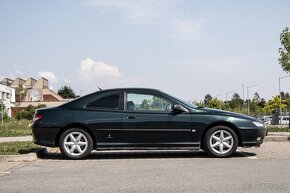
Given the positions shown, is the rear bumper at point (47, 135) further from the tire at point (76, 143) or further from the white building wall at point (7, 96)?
the white building wall at point (7, 96)

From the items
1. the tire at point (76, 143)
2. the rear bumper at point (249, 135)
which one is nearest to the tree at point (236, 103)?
the rear bumper at point (249, 135)

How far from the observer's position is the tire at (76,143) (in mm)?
9344

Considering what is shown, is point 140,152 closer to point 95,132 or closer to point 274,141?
point 95,132

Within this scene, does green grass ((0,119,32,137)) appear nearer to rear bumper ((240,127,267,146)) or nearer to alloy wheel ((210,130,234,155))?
alloy wheel ((210,130,234,155))

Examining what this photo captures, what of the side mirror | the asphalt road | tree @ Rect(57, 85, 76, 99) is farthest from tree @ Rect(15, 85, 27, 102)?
the side mirror

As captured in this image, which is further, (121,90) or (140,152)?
(140,152)

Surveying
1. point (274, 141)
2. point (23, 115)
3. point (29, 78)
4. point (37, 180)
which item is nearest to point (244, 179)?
point (37, 180)

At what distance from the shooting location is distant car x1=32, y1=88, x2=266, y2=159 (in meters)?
9.34

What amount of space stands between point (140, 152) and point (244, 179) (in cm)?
449

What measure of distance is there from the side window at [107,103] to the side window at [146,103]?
23 centimetres

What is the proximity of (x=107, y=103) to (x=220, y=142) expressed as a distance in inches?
95.2

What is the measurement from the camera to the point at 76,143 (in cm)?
938

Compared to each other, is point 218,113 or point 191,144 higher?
point 218,113

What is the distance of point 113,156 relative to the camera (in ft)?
32.7
